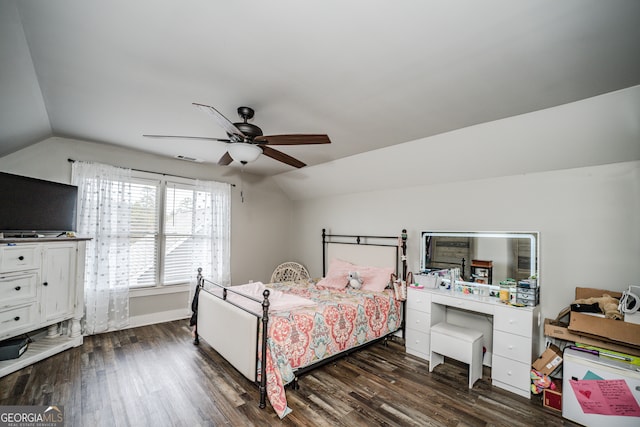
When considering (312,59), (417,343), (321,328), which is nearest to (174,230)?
(321,328)

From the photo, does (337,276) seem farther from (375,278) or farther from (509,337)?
(509,337)

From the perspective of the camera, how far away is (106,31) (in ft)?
5.47

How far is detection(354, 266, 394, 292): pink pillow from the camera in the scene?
402 centimetres

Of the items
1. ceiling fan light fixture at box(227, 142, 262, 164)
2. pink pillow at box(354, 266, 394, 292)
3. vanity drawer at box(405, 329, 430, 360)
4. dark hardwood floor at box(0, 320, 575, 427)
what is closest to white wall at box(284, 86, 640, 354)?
pink pillow at box(354, 266, 394, 292)

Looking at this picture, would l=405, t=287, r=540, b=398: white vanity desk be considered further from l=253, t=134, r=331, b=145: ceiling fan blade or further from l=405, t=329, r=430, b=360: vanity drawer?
l=253, t=134, r=331, b=145: ceiling fan blade

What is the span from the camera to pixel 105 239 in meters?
3.96

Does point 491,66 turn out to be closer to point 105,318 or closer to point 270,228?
point 270,228

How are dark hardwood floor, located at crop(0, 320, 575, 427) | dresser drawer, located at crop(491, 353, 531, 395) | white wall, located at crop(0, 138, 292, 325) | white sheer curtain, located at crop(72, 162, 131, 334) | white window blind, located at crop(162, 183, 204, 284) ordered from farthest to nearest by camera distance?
white window blind, located at crop(162, 183, 204, 284), white sheer curtain, located at crop(72, 162, 131, 334), white wall, located at crop(0, 138, 292, 325), dresser drawer, located at crop(491, 353, 531, 395), dark hardwood floor, located at crop(0, 320, 575, 427)

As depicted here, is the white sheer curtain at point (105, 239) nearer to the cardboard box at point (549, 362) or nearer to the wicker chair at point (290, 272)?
the wicker chair at point (290, 272)

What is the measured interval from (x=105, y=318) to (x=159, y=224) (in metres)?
1.47

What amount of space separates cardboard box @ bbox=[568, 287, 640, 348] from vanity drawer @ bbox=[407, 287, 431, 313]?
4.22 ft

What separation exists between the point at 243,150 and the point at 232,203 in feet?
9.83

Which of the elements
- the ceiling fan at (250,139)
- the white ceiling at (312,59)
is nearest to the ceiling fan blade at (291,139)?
the ceiling fan at (250,139)

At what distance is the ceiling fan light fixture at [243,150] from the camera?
8.22 ft
